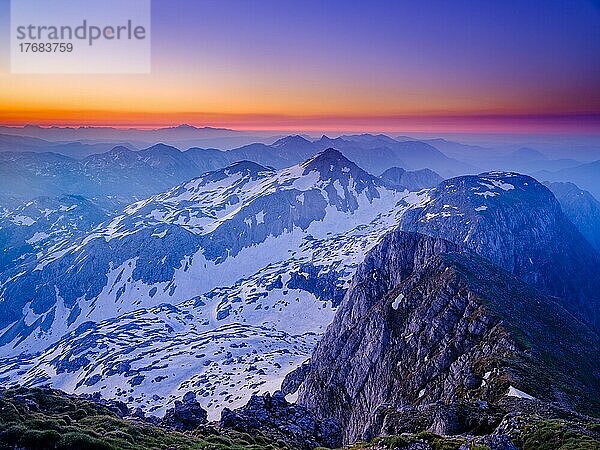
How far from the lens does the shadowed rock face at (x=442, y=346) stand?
60094 millimetres

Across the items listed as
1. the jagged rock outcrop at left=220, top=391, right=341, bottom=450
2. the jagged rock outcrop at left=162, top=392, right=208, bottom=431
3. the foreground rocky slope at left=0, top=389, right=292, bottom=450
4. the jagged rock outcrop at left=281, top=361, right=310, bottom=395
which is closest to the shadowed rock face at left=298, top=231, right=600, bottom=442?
the jagged rock outcrop at left=220, top=391, right=341, bottom=450

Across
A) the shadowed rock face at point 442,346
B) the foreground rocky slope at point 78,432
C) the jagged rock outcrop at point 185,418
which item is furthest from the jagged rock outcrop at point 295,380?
the foreground rocky slope at point 78,432

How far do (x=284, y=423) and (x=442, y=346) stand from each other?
→ 1568 inches

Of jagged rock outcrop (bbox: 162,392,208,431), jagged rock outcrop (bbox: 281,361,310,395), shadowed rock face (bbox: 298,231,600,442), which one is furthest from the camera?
jagged rock outcrop (bbox: 281,361,310,395)

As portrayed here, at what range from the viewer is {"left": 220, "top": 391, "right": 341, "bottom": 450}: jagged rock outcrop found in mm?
47156

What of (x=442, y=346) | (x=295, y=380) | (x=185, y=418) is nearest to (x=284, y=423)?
(x=185, y=418)

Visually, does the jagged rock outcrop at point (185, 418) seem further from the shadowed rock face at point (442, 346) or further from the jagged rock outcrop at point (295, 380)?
the jagged rock outcrop at point (295, 380)

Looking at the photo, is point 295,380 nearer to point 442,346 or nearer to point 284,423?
point 442,346

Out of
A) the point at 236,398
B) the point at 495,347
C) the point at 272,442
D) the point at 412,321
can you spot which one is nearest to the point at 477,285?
the point at 412,321

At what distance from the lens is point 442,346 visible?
78.3m

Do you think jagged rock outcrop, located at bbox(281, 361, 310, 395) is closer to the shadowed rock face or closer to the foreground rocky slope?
the shadowed rock face

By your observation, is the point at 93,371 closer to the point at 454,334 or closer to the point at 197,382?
the point at 197,382

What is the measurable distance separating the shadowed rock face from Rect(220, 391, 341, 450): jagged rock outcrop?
5.20m

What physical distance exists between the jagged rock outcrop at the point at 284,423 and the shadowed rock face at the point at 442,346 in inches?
205
